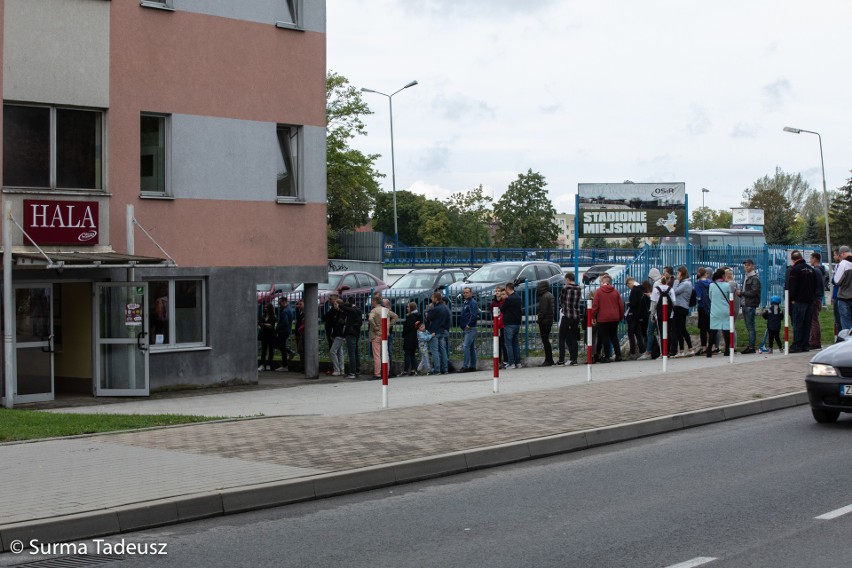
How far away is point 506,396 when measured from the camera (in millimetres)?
15773

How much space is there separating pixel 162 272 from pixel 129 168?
2070 millimetres

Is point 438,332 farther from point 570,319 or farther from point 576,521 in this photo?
point 576,521

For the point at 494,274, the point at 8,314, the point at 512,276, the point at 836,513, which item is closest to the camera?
the point at 836,513

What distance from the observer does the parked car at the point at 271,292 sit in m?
27.0

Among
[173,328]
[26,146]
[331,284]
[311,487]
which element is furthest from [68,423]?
[331,284]

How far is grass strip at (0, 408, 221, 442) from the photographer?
40.9ft

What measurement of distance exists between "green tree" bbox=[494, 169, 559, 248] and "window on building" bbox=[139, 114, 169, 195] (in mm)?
59888

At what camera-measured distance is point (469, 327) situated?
22.5 m

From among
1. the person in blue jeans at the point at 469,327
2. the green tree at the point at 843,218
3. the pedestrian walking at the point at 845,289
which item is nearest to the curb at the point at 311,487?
the pedestrian walking at the point at 845,289

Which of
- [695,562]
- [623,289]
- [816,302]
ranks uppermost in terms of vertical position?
[623,289]

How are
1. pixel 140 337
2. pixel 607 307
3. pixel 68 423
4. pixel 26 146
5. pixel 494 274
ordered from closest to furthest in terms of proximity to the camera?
pixel 68 423
pixel 26 146
pixel 140 337
pixel 607 307
pixel 494 274

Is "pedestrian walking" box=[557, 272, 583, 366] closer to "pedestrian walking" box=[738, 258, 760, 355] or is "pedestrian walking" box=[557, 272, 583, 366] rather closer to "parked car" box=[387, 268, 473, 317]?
"pedestrian walking" box=[738, 258, 760, 355]

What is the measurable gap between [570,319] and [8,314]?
1066 centimetres

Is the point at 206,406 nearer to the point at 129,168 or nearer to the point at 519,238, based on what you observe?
the point at 129,168
